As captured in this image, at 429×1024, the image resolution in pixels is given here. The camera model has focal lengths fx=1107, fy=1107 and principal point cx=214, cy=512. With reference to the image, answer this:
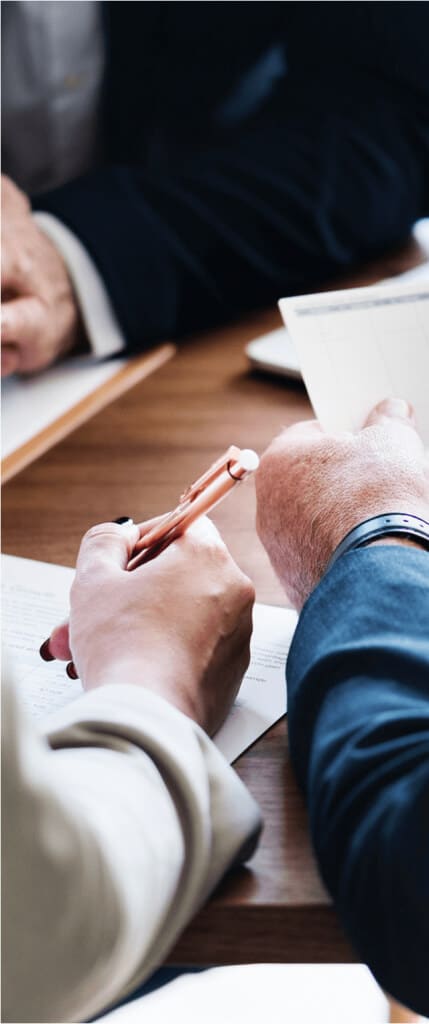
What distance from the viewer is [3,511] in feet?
2.66

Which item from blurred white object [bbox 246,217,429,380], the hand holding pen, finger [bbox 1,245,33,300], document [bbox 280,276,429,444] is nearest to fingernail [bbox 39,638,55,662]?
the hand holding pen

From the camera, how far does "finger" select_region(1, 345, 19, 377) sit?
100cm

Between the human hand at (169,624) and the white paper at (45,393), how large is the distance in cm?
32

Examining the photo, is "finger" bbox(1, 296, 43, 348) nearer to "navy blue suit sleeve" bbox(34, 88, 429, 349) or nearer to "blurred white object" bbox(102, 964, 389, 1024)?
"navy blue suit sleeve" bbox(34, 88, 429, 349)

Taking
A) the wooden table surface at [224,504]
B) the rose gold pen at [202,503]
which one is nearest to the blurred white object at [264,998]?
the wooden table surface at [224,504]

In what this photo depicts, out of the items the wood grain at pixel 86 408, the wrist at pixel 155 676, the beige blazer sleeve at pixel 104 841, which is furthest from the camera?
the wood grain at pixel 86 408

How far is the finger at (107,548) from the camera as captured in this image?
60cm

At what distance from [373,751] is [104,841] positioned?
0.41 feet

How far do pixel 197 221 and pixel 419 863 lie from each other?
80 cm

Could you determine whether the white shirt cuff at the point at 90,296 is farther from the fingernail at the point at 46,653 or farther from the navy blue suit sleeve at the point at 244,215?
the fingernail at the point at 46,653

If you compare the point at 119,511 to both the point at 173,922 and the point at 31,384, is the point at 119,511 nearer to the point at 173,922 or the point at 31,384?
the point at 31,384

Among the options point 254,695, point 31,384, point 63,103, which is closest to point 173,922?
point 254,695

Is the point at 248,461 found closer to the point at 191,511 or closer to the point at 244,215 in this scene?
the point at 191,511

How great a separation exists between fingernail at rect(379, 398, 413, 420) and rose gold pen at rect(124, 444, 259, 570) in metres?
0.16
